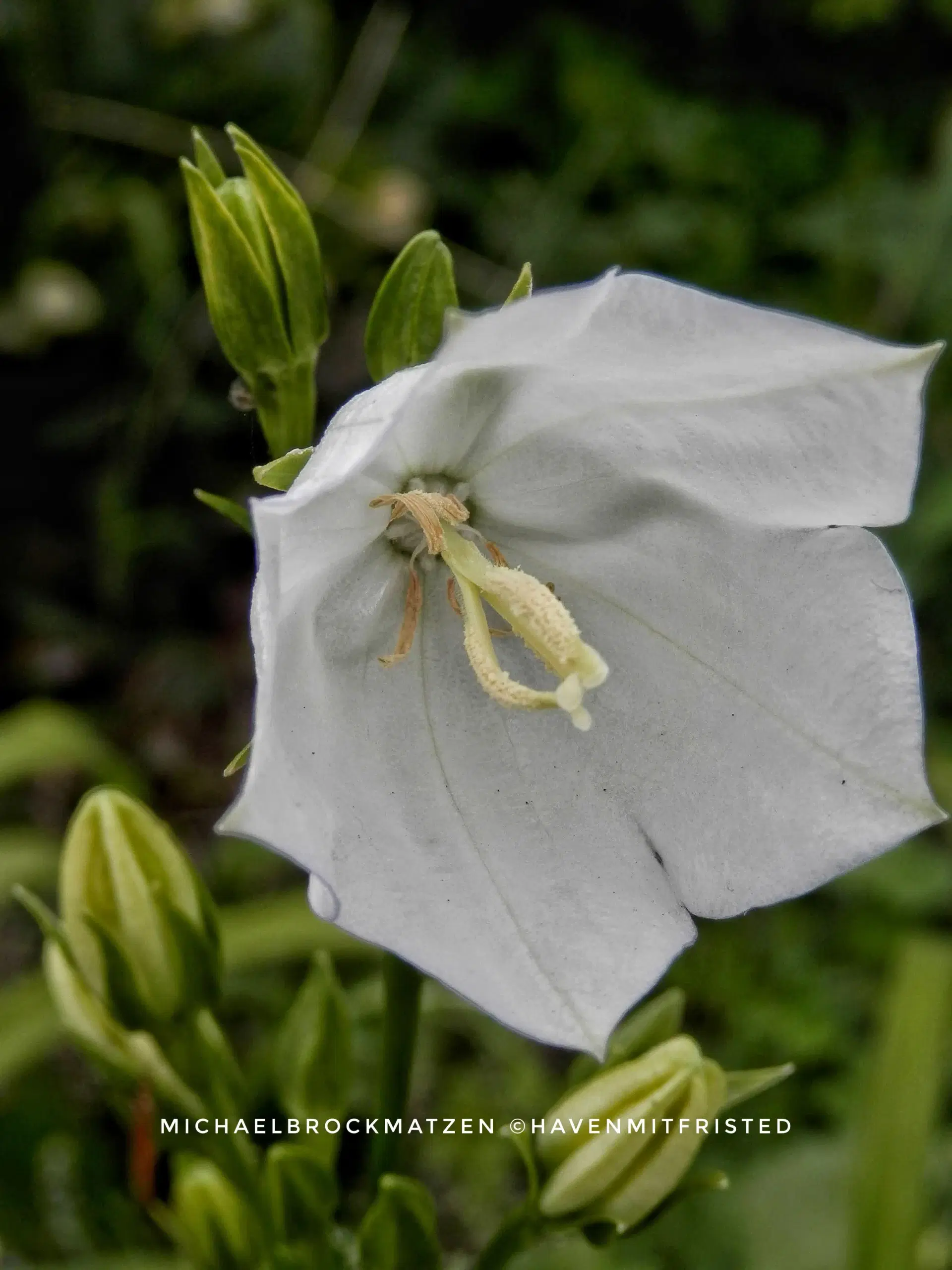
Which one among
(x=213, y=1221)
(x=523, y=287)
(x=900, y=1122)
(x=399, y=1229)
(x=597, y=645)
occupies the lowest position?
(x=900, y=1122)

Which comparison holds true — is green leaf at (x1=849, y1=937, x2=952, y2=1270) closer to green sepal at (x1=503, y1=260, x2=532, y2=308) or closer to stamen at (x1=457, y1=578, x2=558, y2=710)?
stamen at (x1=457, y1=578, x2=558, y2=710)

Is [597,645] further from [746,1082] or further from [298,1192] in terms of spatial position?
[298,1192]

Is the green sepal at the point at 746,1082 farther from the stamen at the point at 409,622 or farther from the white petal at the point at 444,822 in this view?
the stamen at the point at 409,622

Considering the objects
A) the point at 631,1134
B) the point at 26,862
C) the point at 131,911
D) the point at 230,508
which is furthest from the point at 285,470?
the point at 26,862

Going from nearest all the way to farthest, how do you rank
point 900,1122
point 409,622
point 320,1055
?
1. point 409,622
2. point 320,1055
3. point 900,1122

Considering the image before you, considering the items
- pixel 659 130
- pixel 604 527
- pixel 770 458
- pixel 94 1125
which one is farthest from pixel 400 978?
pixel 659 130

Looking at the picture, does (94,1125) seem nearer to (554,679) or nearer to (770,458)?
(554,679)
